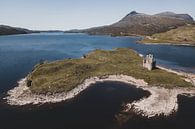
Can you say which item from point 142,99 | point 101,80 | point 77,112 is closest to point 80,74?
point 101,80

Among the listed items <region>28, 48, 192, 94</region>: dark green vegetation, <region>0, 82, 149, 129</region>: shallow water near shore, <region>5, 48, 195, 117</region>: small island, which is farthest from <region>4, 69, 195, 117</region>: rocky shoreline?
<region>0, 82, 149, 129</region>: shallow water near shore

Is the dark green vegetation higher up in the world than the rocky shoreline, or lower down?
higher up

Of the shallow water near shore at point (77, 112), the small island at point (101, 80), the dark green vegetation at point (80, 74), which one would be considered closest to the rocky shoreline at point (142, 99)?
the small island at point (101, 80)

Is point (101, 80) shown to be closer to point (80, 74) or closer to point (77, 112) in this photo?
point (80, 74)

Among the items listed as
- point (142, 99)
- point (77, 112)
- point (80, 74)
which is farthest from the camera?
point (80, 74)

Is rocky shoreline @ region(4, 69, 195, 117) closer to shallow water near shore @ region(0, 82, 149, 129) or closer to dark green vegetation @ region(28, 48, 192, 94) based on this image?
dark green vegetation @ region(28, 48, 192, 94)
